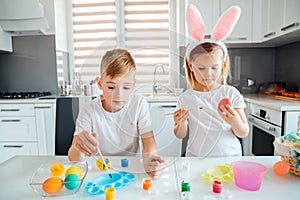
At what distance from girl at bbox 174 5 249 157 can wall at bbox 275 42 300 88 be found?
1.64m

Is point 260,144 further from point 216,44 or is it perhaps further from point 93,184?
point 93,184

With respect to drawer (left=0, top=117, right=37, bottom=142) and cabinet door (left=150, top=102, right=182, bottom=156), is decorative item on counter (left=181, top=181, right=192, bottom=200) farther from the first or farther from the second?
drawer (left=0, top=117, right=37, bottom=142)

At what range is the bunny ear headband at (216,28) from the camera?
0.62 meters

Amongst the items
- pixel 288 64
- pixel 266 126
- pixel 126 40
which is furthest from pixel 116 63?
pixel 288 64

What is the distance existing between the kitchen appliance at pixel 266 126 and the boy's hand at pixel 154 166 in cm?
114

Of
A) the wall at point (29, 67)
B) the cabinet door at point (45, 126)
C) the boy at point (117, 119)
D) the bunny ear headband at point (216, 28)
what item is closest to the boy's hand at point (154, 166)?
the boy at point (117, 119)

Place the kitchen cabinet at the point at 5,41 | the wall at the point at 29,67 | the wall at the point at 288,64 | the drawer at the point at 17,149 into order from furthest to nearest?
1. the wall at the point at 29,67
2. the kitchen cabinet at the point at 5,41
3. the drawer at the point at 17,149
4. the wall at the point at 288,64

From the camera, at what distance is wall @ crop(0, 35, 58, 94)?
261cm

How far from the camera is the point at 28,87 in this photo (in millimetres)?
2641

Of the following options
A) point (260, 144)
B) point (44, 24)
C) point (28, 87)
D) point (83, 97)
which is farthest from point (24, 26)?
point (260, 144)

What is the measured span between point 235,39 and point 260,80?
601mm

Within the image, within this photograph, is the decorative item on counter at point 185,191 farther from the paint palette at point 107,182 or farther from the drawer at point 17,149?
the drawer at point 17,149

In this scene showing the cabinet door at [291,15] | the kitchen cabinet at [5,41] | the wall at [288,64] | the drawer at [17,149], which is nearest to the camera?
the cabinet door at [291,15]

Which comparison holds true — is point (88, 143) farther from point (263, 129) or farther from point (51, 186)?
point (263, 129)
